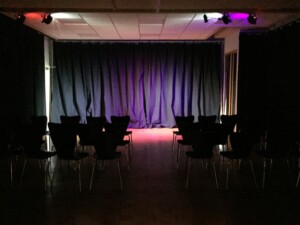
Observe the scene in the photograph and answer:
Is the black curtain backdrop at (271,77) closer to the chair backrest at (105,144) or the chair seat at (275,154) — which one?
the chair seat at (275,154)

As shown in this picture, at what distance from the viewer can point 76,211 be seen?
441cm

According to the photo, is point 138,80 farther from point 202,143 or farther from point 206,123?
point 202,143

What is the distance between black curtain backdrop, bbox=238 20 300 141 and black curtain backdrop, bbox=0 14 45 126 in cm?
568

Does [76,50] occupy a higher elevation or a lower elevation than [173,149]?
higher

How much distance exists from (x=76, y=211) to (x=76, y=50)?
880cm

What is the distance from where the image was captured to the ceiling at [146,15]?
631 cm

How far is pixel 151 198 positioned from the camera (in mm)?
4891

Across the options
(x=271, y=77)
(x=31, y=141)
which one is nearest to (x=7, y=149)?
(x=31, y=141)

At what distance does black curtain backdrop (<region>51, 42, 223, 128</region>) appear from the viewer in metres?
12.2

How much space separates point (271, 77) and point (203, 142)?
4.95 m

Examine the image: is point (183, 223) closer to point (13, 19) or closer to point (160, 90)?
point (13, 19)

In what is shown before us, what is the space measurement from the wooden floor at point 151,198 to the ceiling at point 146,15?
3.23 meters

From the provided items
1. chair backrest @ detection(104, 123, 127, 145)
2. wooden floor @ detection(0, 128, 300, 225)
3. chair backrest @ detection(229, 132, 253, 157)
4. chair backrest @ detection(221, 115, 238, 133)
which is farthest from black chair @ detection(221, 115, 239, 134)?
chair backrest @ detection(104, 123, 127, 145)

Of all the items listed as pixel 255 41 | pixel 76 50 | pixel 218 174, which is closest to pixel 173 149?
pixel 218 174
